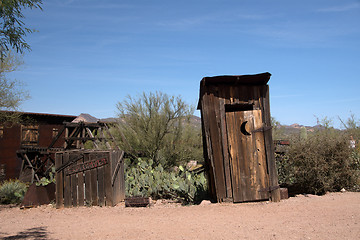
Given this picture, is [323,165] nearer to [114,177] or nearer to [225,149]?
[225,149]

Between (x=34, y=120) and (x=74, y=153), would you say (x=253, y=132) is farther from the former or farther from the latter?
(x=34, y=120)

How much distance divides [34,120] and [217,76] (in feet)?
55.2

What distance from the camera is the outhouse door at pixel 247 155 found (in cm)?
775

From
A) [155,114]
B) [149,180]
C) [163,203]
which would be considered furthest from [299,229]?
[155,114]

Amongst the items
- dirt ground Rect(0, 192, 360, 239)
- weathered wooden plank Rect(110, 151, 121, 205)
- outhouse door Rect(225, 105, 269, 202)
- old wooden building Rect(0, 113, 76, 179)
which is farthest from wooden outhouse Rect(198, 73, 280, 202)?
old wooden building Rect(0, 113, 76, 179)

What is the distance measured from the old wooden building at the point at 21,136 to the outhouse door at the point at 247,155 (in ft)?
47.3

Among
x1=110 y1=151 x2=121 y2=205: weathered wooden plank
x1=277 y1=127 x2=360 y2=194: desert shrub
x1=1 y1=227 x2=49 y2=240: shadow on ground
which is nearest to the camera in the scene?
x1=1 y1=227 x2=49 y2=240: shadow on ground

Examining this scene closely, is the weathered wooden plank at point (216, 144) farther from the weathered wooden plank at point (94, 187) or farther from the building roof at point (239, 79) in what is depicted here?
the weathered wooden plank at point (94, 187)

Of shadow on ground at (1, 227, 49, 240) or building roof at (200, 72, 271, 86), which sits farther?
building roof at (200, 72, 271, 86)

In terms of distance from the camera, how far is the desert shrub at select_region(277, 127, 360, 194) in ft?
28.2

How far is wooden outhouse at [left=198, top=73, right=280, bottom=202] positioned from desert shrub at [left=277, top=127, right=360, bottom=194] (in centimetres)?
141

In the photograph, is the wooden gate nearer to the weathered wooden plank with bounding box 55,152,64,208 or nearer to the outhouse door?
the weathered wooden plank with bounding box 55,152,64,208

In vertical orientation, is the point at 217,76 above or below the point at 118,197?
above

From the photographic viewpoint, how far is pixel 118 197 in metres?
9.40
